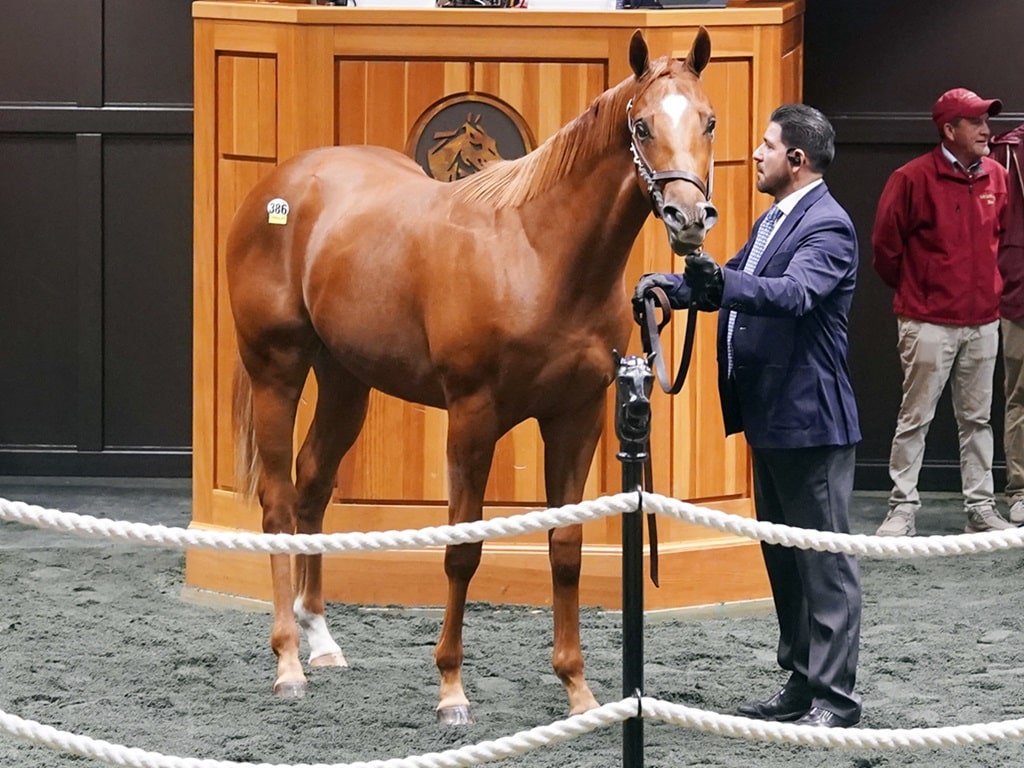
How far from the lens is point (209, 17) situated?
249 inches

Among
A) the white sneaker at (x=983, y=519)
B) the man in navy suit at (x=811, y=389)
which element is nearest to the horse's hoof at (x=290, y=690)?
the man in navy suit at (x=811, y=389)

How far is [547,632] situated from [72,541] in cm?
232

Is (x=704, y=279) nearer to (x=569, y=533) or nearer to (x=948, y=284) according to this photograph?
(x=569, y=533)

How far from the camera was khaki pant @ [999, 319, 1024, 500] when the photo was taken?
7656mm

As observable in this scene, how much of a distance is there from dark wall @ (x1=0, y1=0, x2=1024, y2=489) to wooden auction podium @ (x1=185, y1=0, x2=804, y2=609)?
163 cm

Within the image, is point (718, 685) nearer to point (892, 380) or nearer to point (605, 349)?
point (605, 349)

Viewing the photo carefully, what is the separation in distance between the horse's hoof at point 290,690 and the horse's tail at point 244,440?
2.73ft

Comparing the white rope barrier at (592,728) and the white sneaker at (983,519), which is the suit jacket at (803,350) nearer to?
the white rope barrier at (592,728)

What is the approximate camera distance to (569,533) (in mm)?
5055

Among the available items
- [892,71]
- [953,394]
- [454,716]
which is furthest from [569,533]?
[892,71]

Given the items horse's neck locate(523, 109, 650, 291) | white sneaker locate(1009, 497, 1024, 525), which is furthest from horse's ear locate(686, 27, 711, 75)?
white sneaker locate(1009, 497, 1024, 525)

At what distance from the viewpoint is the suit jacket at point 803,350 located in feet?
15.5

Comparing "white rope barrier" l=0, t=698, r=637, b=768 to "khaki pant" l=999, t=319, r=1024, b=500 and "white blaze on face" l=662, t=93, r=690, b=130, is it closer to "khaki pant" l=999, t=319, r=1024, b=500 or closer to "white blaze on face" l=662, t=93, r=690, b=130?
"white blaze on face" l=662, t=93, r=690, b=130

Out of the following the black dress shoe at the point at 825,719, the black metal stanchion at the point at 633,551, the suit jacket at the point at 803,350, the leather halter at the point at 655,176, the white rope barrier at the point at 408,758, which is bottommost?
the black dress shoe at the point at 825,719
